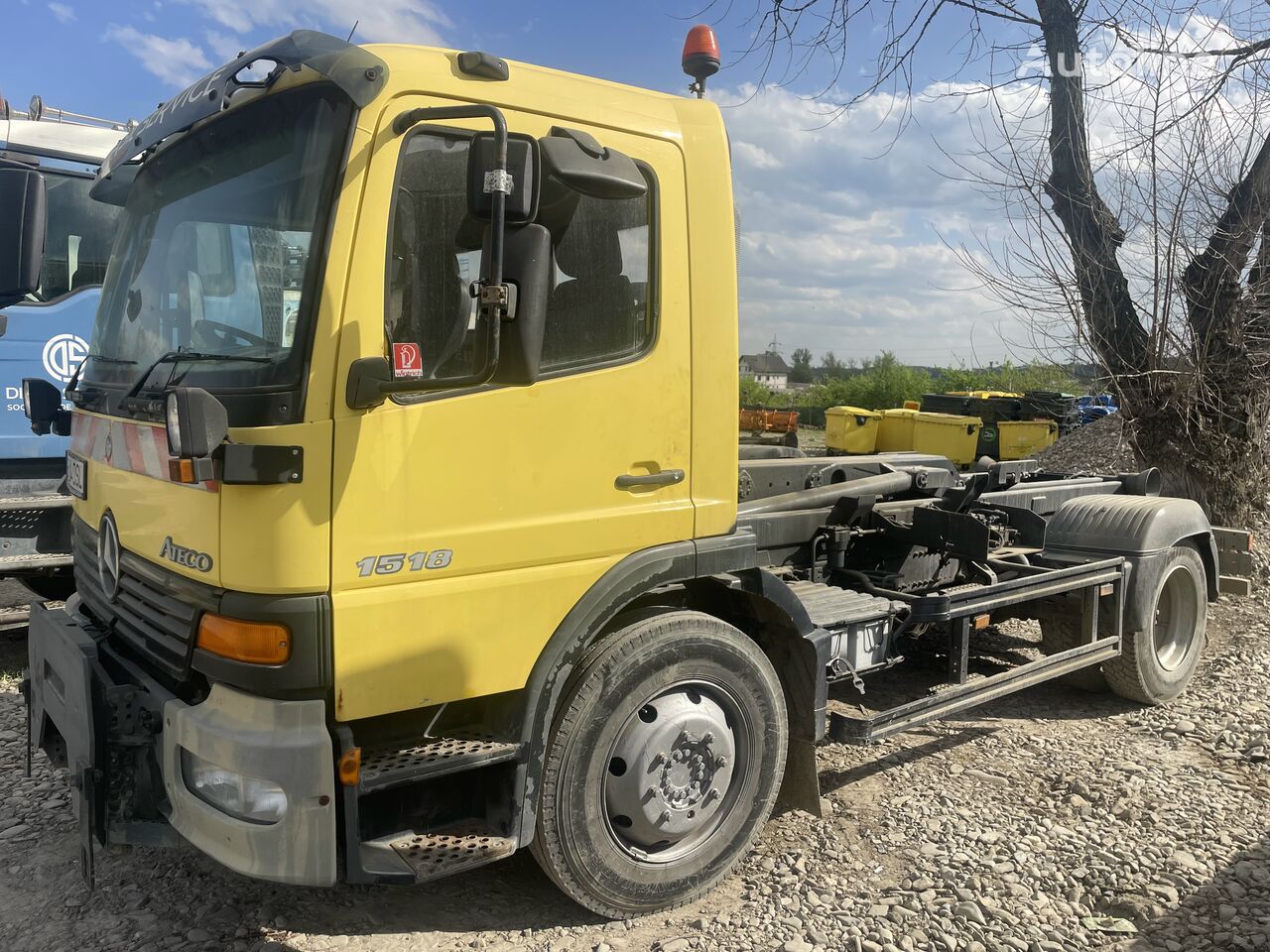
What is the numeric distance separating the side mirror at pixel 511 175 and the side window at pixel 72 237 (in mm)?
4047

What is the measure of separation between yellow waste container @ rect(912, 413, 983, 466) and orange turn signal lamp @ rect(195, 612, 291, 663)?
51.9ft

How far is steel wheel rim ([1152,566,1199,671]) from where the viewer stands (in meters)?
5.57

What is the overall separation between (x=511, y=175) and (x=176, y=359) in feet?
3.94

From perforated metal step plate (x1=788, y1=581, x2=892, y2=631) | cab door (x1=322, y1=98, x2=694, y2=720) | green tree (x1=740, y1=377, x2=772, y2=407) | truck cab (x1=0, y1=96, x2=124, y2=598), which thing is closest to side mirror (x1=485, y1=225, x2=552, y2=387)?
cab door (x1=322, y1=98, x2=694, y2=720)

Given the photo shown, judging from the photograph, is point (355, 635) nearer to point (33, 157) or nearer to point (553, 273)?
point (553, 273)

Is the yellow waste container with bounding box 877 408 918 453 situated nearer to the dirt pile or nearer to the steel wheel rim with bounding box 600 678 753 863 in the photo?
the dirt pile

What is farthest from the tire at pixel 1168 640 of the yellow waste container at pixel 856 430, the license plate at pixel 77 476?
the yellow waste container at pixel 856 430

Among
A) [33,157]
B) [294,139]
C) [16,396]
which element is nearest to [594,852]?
[294,139]

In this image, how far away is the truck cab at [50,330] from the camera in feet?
17.2

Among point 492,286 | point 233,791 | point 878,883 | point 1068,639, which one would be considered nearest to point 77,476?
point 233,791

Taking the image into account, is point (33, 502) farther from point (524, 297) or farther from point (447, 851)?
point (524, 297)

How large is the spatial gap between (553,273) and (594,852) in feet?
6.15

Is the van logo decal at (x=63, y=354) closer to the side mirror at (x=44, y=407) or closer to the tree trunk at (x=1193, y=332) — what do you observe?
the side mirror at (x=44, y=407)

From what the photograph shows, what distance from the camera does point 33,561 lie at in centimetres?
513
